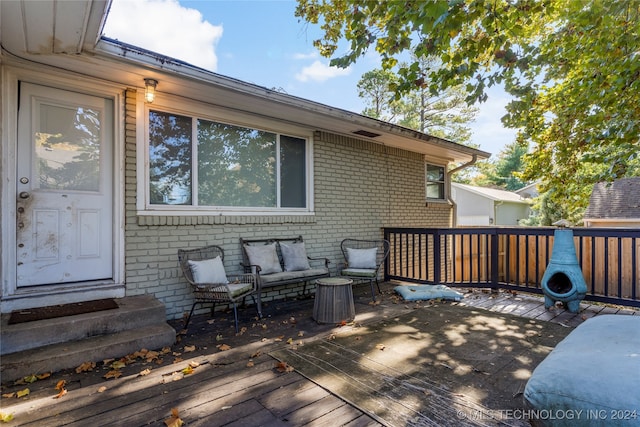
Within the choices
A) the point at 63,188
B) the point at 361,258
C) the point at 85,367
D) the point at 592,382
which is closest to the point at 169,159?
the point at 63,188

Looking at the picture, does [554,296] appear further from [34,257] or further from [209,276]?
[34,257]

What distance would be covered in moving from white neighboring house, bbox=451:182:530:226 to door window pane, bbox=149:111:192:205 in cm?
1821

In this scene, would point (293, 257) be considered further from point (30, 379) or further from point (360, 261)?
point (30, 379)

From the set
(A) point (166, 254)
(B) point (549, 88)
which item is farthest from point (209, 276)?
(B) point (549, 88)

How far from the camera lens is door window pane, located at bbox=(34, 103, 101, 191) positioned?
315 cm

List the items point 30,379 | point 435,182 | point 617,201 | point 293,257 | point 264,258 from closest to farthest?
point 30,379
point 264,258
point 293,257
point 435,182
point 617,201

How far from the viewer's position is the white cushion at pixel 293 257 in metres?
4.46

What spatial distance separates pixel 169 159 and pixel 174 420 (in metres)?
2.92

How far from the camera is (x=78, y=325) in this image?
2637 millimetres

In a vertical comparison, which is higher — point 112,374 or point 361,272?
point 361,272

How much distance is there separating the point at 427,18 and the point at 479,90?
1227 mm

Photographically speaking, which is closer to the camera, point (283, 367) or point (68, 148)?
point (283, 367)

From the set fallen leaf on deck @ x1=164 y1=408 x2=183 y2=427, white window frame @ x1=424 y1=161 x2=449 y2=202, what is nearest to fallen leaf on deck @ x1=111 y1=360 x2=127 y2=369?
fallen leaf on deck @ x1=164 y1=408 x2=183 y2=427

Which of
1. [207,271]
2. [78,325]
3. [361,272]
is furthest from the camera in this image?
[361,272]
